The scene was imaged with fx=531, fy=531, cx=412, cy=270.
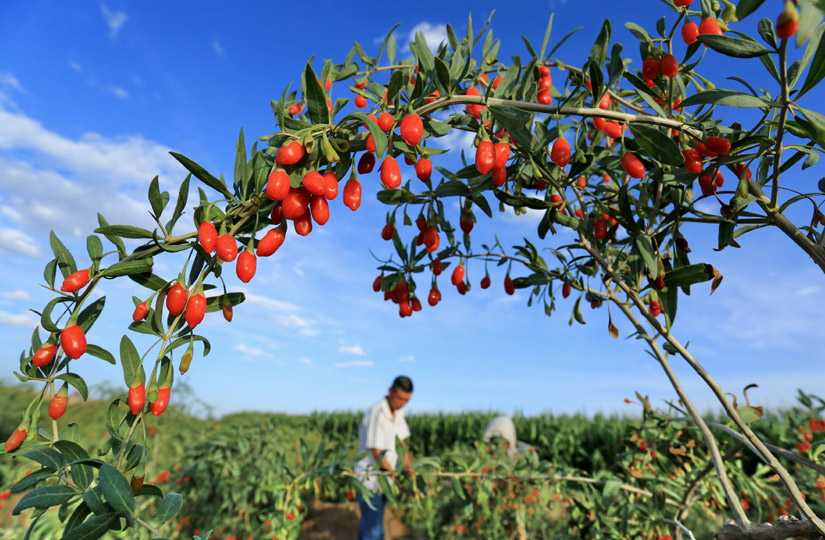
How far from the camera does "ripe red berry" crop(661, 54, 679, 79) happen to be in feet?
4.18

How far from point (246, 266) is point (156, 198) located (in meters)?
0.21

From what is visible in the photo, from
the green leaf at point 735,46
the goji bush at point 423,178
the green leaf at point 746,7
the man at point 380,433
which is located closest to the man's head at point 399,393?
the man at point 380,433

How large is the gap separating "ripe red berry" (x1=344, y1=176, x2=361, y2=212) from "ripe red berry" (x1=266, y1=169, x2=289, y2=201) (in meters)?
0.19

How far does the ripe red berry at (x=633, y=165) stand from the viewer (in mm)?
1252

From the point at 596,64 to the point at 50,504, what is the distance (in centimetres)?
133

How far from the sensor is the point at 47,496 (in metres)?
0.92

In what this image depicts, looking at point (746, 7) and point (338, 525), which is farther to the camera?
point (338, 525)

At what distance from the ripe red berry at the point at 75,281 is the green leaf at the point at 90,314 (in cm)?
6

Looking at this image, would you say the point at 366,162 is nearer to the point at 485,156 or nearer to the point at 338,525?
the point at 485,156

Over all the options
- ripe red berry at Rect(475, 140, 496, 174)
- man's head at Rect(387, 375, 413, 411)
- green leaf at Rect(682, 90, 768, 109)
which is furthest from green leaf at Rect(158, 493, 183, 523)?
man's head at Rect(387, 375, 413, 411)

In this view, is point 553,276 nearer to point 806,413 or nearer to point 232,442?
point 232,442

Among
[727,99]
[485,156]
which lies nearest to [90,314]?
[485,156]

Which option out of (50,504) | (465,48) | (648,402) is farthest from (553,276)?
(50,504)

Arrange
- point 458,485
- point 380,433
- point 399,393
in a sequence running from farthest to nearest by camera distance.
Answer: point 399,393 < point 380,433 < point 458,485
